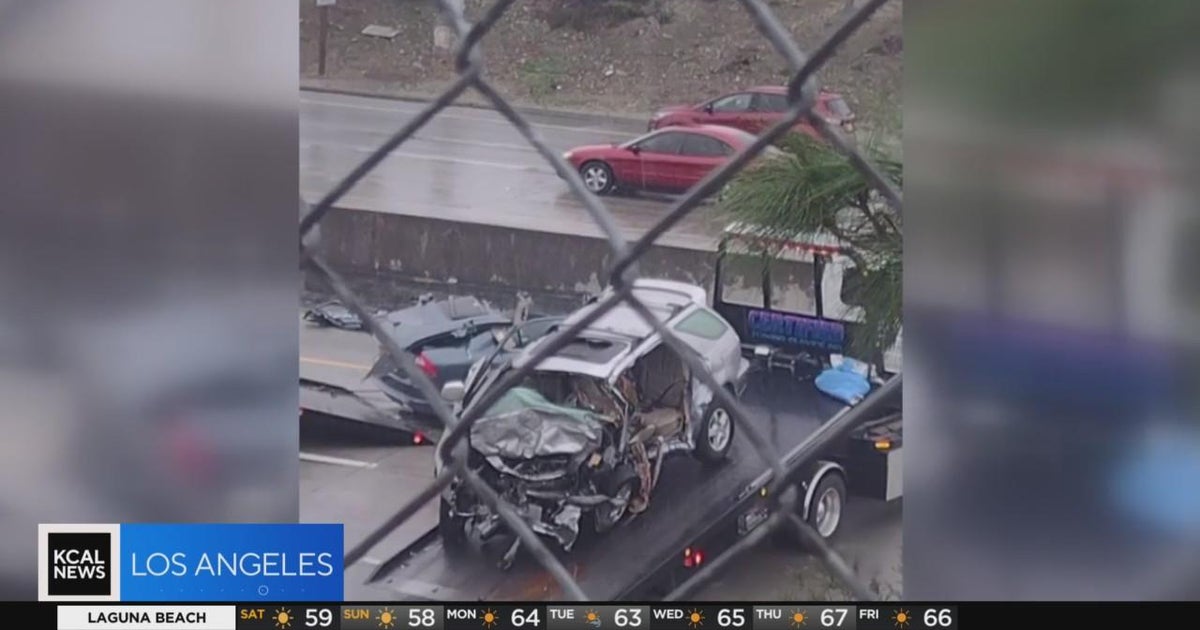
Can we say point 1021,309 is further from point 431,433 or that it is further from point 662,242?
point 431,433

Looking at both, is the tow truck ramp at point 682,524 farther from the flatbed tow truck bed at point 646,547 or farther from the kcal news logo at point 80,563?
the kcal news logo at point 80,563

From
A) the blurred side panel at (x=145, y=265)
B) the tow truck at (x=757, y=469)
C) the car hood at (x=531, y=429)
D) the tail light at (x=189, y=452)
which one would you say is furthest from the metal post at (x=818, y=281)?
the tail light at (x=189, y=452)

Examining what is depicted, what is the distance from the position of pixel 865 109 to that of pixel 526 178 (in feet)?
1.00

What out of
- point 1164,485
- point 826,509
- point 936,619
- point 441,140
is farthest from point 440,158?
point 1164,485

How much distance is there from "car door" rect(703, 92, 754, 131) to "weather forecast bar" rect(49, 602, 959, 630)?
0.43 m

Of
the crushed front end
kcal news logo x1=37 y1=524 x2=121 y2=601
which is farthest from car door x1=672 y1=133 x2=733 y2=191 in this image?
kcal news logo x1=37 y1=524 x2=121 y2=601

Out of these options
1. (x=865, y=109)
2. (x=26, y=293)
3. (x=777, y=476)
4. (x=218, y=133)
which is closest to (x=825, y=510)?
(x=777, y=476)

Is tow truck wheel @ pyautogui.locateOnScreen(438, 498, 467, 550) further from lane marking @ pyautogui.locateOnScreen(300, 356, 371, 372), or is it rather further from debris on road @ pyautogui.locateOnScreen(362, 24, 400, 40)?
debris on road @ pyautogui.locateOnScreen(362, 24, 400, 40)

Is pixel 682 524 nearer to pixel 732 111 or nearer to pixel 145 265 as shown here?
pixel 732 111

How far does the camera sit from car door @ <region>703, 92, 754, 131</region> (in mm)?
1194

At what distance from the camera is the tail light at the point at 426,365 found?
124 centimetres

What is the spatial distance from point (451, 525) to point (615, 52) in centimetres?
45

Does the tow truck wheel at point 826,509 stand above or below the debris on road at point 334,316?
below

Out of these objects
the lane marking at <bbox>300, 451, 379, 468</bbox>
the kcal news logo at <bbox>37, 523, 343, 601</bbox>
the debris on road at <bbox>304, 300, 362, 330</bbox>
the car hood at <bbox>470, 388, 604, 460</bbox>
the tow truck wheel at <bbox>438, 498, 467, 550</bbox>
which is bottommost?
the kcal news logo at <bbox>37, 523, 343, 601</bbox>
